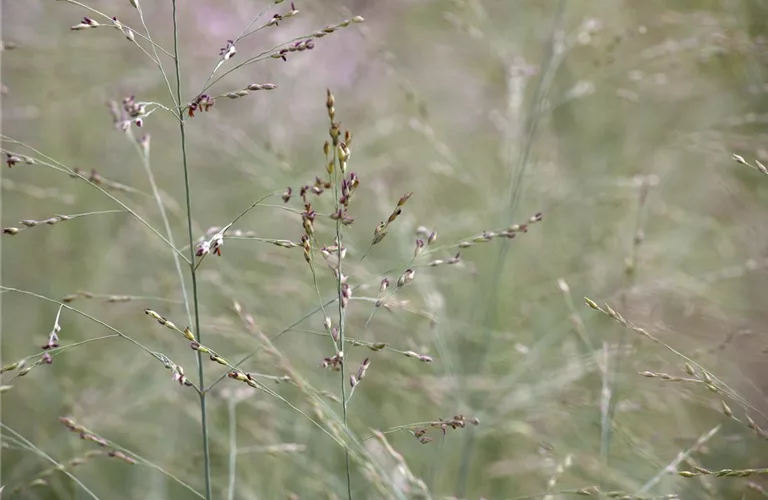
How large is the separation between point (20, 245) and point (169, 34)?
1.04 m

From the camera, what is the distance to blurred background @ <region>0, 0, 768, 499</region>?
1.47 meters

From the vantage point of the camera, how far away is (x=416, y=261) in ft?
6.34

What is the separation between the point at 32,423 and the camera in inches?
68.1

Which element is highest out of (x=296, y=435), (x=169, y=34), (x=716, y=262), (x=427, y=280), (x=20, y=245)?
(x=169, y=34)

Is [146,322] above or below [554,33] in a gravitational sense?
below

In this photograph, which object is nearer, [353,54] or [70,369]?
[70,369]

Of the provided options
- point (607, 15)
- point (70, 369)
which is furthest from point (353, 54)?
point (70, 369)

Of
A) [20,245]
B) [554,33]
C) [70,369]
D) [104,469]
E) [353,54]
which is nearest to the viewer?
[554,33]

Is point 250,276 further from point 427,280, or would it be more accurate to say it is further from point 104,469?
point 104,469

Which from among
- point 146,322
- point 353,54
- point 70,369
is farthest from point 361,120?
point 70,369

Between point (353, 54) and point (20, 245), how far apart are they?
1.60 m

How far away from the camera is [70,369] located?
1.91m

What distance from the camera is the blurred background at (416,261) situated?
4.83 feet

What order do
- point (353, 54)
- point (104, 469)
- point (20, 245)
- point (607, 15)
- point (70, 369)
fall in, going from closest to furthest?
point (104, 469) → point (70, 369) → point (20, 245) → point (607, 15) → point (353, 54)
